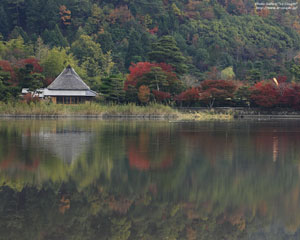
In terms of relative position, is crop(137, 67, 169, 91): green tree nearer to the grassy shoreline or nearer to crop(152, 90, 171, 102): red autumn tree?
crop(152, 90, 171, 102): red autumn tree

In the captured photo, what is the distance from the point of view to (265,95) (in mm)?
49094

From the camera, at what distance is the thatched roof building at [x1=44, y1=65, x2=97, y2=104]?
Answer: 187ft

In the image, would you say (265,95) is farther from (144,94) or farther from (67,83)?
(67,83)

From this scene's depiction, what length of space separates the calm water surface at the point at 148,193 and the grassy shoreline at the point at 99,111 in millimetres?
25097

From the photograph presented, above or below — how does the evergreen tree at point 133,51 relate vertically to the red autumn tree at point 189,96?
above

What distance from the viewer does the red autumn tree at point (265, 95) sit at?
48.8 m

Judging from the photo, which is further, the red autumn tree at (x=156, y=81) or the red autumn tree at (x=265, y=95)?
the red autumn tree at (x=156, y=81)

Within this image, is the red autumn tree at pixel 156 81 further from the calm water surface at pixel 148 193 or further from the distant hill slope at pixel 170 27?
the distant hill slope at pixel 170 27

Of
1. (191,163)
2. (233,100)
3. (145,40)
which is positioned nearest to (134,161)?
(191,163)

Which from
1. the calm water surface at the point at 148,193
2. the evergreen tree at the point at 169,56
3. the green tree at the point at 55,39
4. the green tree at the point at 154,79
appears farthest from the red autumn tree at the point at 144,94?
the green tree at the point at 55,39

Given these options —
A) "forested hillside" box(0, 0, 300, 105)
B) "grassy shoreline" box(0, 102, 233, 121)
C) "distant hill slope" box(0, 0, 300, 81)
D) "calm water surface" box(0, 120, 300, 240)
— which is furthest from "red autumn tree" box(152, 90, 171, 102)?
"distant hill slope" box(0, 0, 300, 81)

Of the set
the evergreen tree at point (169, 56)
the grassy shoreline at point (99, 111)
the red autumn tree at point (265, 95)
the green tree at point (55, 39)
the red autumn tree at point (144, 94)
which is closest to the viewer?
the grassy shoreline at point (99, 111)

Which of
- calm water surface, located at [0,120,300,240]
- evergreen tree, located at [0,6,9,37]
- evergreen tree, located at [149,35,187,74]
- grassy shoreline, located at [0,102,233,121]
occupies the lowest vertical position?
calm water surface, located at [0,120,300,240]

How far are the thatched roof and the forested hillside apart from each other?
8.76 m
